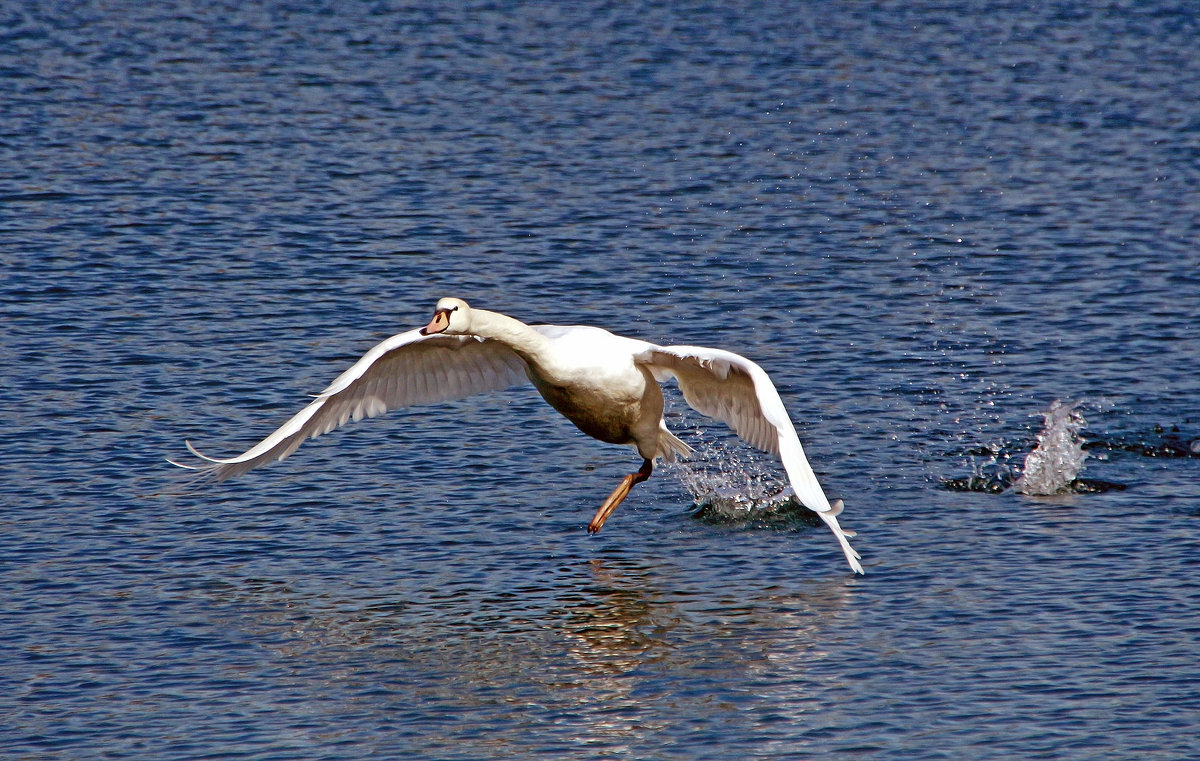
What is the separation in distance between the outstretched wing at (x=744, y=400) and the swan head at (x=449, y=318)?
139cm

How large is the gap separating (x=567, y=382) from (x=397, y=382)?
5.86ft

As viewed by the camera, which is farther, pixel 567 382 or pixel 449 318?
pixel 567 382

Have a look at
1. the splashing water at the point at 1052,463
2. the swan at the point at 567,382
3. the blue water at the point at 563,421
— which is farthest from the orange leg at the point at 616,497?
the splashing water at the point at 1052,463

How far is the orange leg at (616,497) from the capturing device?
13344 mm

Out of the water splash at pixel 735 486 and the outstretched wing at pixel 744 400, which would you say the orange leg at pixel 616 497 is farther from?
the outstretched wing at pixel 744 400

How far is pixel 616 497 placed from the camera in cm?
1362

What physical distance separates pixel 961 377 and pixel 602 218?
707 centimetres

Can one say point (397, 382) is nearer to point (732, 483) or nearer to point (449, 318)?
point (449, 318)

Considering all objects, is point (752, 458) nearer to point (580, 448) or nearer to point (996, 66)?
point (580, 448)

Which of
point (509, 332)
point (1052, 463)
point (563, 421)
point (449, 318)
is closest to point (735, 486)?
point (563, 421)

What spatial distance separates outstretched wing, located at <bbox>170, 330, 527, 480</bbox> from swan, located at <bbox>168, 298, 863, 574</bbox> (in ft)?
0.03

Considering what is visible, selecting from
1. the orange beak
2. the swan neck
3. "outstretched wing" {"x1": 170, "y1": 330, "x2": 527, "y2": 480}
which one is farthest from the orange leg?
the orange beak

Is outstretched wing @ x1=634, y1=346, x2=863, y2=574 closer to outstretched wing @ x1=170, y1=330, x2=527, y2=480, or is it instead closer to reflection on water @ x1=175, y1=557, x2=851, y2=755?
reflection on water @ x1=175, y1=557, x2=851, y2=755

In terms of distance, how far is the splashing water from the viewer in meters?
14.5
